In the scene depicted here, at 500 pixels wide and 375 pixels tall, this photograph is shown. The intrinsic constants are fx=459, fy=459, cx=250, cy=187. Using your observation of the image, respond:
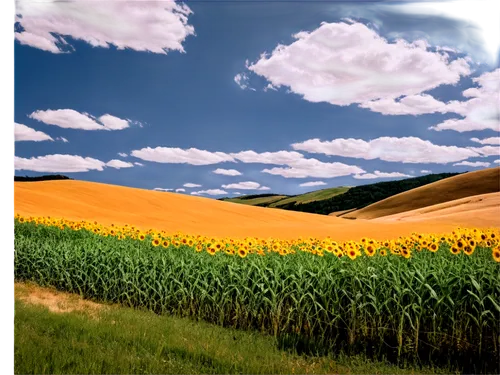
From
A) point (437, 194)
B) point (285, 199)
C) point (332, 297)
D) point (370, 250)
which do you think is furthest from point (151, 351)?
point (285, 199)

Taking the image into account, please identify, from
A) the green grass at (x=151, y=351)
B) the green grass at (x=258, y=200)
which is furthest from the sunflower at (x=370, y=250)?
the green grass at (x=258, y=200)

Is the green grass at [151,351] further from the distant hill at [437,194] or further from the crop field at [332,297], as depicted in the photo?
the distant hill at [437,194]

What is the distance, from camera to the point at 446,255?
30.2 feet

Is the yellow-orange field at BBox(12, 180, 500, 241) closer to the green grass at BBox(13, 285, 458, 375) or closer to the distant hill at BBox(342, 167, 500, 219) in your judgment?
the green grass at BBox(13, 285, 458, 375)

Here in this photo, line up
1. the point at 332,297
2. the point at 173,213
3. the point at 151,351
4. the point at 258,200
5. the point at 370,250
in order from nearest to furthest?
the point at 151,351, the point at 332,297, the point at 370,250, the point at 173,213, the point at 258,200

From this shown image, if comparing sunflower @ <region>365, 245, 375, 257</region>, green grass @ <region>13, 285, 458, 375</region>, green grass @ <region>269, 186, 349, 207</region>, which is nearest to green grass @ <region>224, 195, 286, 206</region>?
green grass @ <region>269, 186, 349, 207</region>

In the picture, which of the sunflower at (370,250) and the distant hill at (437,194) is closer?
the sunflower at (370,250)

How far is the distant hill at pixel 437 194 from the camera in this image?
2623 inches

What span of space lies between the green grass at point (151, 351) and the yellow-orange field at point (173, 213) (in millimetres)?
17394

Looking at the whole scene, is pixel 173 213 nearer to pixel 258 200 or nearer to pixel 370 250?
pixel 370 250

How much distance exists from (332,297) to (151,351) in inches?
97.4

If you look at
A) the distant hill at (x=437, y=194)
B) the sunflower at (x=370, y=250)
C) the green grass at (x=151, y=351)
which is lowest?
the green grass at (x=151, y=351)

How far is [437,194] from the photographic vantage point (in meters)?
69.9

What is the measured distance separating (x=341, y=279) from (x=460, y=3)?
4.15 m
